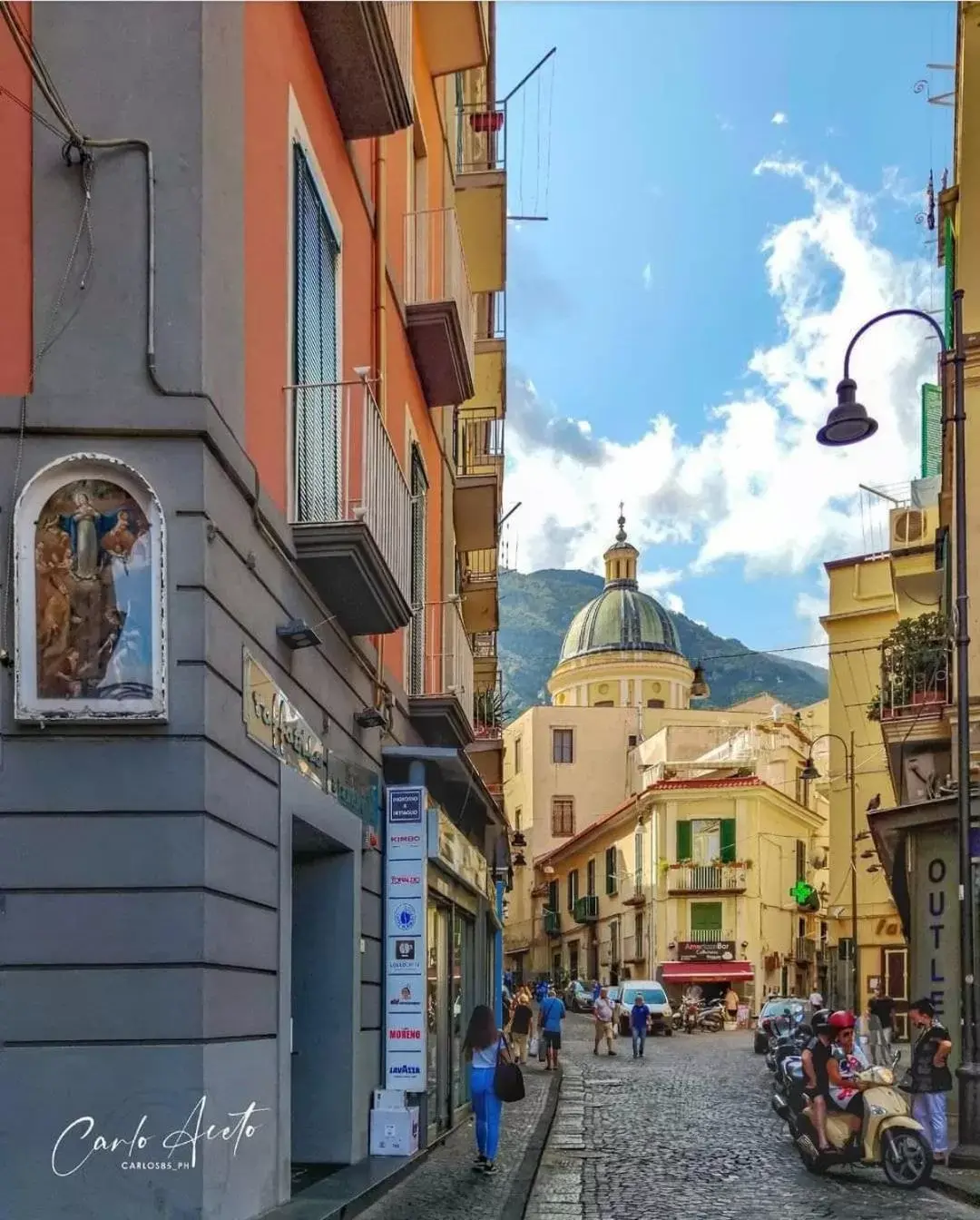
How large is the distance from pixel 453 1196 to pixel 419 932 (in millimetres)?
2621

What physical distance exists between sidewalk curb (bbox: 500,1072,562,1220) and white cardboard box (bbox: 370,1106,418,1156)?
3.02ft

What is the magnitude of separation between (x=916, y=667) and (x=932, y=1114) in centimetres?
1007

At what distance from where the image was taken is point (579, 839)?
68188 millimetres

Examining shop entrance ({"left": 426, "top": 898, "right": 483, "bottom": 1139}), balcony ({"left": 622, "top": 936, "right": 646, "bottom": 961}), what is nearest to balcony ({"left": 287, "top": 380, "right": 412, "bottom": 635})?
shop entrance ({"left": 426, "top": 898, "right": 483, "bottom": 1139})

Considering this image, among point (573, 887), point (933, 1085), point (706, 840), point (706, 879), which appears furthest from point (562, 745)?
point (933, 1085)

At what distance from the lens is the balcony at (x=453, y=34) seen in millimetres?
16769

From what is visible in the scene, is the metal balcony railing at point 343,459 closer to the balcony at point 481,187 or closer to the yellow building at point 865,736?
the balcony at point 481,187

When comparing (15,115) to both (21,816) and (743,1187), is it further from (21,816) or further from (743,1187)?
(743,1187)

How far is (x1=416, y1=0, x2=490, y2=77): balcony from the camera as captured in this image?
1677 cm

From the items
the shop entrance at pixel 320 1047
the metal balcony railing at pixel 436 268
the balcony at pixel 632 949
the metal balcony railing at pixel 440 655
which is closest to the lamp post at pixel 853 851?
the balcony at pixel 632 949

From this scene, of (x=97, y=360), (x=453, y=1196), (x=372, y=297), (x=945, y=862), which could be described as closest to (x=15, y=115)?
(x=97, y=360)

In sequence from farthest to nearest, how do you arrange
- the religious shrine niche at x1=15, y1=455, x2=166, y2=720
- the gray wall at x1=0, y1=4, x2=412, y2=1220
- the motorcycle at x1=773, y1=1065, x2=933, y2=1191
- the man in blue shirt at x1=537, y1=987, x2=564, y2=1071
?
the man in blue shirt at x1=537, y1=987, x2=564, y2=1071
the motorcycle at x1=773, y1=1065, x2=933, y2=1191
the religious shrine niche at x1=15, y1=455, x2=166, y2=720
the gray wall at x1=0, y1=4, x2=412, y2=1220

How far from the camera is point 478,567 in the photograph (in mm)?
31078

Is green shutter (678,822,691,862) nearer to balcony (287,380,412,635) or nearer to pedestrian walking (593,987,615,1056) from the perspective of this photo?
pedestrian walking (593,987,615,1056)
